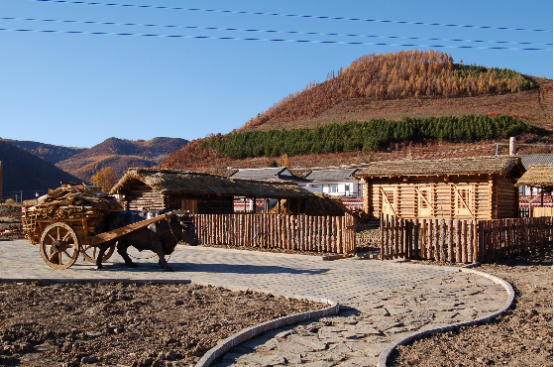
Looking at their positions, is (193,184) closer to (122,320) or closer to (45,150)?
(45,150)

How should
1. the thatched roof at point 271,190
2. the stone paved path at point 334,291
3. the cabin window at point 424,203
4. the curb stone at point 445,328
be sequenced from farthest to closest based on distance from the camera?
the thatched roof at point 271,190
the cabin window at point 424,203
the stone paved path at point 334,291
the curb stone at point 445,328

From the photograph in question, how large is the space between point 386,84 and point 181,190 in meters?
12.8

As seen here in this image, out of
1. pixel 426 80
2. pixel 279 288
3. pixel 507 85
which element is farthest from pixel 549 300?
pixel 507 85

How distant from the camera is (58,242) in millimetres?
10883

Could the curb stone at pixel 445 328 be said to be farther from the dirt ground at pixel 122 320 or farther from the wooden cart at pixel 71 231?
the wooden cart at pixel 71 231

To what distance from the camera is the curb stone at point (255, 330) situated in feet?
18.3

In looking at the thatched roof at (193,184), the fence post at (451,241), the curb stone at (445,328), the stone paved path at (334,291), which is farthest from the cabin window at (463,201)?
the curb stone at (445,328)

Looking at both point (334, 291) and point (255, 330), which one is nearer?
point (255, 330)

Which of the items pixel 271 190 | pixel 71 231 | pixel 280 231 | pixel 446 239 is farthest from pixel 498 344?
pixel 271 190

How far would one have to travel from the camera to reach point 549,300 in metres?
9.25

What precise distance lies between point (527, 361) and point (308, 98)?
9711 mm

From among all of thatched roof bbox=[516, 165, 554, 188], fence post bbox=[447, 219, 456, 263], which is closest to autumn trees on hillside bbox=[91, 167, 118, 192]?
thatched roof bbox=[516, 165, 554, 188]

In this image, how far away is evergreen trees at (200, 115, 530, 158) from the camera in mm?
14031

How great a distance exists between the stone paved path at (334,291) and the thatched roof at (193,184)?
33.3ft
